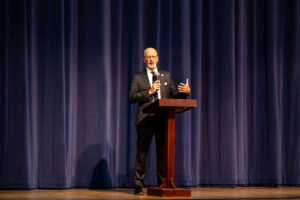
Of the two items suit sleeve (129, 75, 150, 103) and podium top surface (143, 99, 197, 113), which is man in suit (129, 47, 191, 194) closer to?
suit sleeve (129, 75, 150, 103)

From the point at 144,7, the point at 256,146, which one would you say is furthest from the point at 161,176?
the point at 144,7

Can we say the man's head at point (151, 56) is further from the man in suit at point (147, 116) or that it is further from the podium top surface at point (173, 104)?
the podium top surface at point (173, 104)

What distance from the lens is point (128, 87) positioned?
216 inches

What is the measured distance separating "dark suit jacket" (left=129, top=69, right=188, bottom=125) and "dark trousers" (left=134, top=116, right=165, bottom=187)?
0.12 meters

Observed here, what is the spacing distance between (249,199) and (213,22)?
2.86 m

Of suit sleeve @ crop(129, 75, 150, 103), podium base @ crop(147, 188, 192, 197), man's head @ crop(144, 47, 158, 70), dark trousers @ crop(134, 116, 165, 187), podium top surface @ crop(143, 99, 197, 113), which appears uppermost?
man's head @ crop(144, 47, 158, 70)

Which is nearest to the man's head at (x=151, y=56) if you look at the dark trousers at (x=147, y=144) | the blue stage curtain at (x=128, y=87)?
the dark trousers at (x=147, y=144)

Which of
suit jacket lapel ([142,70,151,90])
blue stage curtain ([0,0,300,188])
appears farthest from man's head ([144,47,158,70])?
blue stage curtain ([0,0,300,188])

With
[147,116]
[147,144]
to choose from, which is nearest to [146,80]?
[147,116]

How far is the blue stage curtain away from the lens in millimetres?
5109

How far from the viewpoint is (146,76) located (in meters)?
4.39

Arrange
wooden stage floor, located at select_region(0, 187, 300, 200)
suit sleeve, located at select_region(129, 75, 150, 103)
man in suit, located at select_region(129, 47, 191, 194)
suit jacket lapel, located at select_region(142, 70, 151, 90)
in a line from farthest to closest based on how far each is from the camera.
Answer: suit jacket lapel, located at select_region(142, 70, 151, 90) → man in suit, located at select_region(129, 47, 191, 194) → suit sleeve, located at select_region(129, 75, 150, 103) → wooden stage floor, located at select_region(0, 187, 300, 200)

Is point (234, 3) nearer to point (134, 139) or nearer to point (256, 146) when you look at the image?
point (256, 146)

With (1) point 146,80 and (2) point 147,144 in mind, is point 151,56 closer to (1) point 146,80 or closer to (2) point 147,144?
(1) point 146,80
